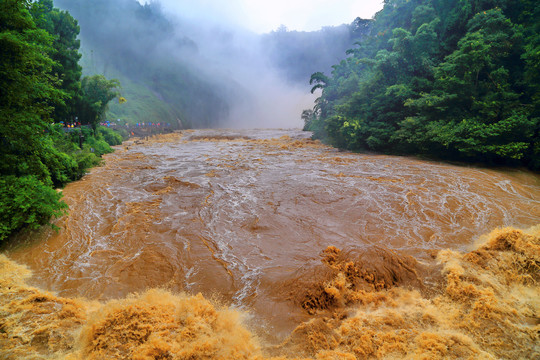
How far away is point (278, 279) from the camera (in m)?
4.85

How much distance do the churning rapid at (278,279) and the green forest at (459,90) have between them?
431 centimetres

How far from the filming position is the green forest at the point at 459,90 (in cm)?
1227

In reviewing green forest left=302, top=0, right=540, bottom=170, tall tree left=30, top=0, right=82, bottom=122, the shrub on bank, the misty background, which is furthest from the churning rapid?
the misty background

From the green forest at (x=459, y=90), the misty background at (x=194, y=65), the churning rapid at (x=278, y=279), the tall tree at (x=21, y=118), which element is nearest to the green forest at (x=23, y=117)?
the tall tree at (x=21, y=118)

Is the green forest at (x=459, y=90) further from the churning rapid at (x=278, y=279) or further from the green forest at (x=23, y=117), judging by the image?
the green forest at (x=23, y=117)

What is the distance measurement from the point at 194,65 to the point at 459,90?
10308 centimetres

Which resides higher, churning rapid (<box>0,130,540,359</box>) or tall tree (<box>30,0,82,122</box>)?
tall tree (<box>30,0,82,122</box>)

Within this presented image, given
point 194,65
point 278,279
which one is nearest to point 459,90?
point 278,279

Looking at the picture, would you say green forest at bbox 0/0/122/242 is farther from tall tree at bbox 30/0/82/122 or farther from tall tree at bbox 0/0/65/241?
tall tree at bbox 30/0/82/122

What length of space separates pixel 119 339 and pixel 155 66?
97.1 metres

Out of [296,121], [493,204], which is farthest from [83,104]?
[296,121]

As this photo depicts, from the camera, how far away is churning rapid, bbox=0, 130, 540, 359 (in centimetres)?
327

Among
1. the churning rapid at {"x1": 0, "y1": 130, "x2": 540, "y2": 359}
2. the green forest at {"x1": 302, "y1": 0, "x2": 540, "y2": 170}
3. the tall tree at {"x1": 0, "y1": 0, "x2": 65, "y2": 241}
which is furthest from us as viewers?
the green forest at {"x1": 302, "y1": 0, "x2": 540, "y2": 170}

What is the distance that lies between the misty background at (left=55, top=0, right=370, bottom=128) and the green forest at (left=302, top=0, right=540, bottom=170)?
2171cm
